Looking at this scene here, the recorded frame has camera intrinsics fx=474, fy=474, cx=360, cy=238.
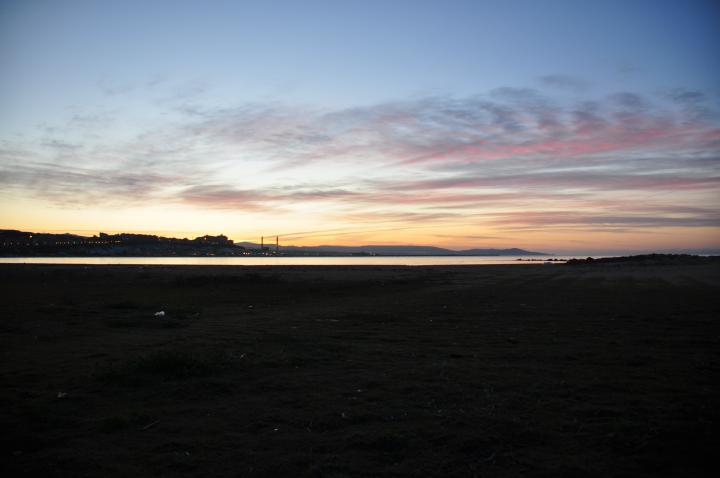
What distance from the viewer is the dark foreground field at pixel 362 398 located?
576 centimetres

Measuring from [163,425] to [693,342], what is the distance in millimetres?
13431

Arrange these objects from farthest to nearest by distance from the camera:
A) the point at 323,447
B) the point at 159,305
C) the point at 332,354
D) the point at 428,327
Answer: the point at 159,305
the point at 428,327
the point at 332,354
the point at 323,447

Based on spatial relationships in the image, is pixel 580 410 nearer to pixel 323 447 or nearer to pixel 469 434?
pixel 469 434

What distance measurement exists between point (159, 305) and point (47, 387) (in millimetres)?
14804

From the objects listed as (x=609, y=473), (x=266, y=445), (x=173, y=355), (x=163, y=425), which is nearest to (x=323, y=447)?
(x=266, y=445)

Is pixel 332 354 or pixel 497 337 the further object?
pixel 497 337

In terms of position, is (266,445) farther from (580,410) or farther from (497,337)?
(497,337)

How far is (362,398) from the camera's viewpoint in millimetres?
8164

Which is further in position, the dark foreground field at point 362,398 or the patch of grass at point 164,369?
the patch of grass at point 164,369

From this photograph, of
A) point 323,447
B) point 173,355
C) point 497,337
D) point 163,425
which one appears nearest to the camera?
point 323,447

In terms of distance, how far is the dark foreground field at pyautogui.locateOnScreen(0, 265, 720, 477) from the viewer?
5.76 metres

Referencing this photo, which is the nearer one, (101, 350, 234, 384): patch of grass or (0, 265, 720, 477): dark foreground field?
(0, 265, 720, 477): dark foreground field

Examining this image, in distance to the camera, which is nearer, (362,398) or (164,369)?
(362,398)

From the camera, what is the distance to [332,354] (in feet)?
38.8
